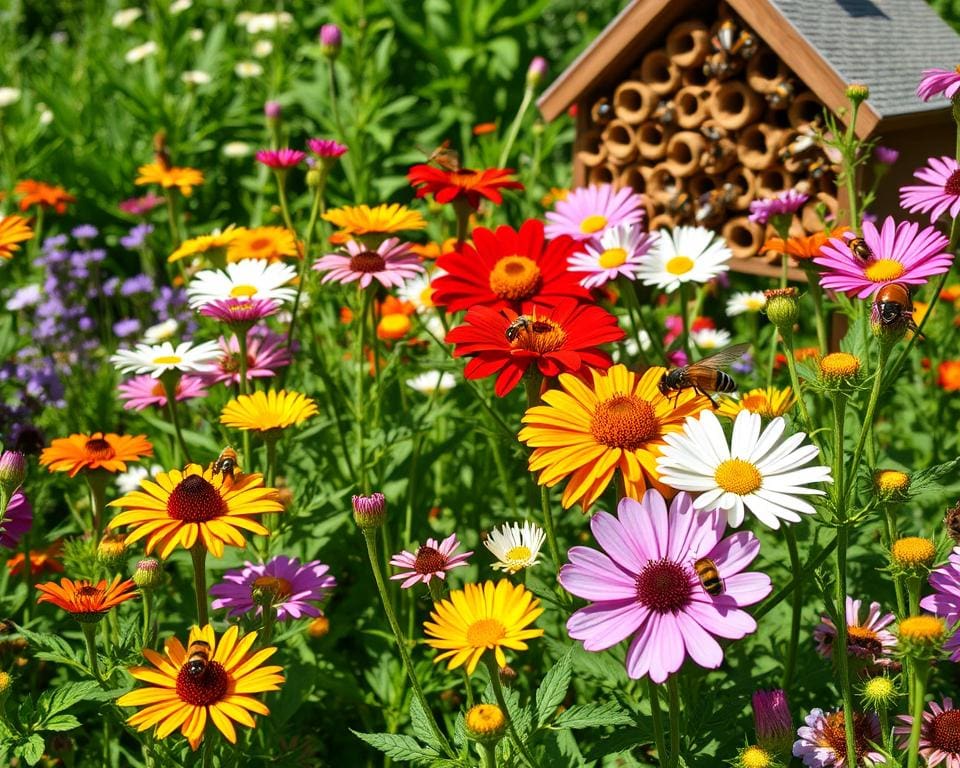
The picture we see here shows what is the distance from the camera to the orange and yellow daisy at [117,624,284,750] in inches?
46.1

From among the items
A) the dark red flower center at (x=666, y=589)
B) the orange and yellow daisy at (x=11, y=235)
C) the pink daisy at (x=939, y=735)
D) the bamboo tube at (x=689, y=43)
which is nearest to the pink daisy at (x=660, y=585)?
the dark red flower center at (x=666, y=589)

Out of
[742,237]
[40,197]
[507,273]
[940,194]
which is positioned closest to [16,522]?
[507,273]

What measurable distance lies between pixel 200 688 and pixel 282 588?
34 cm

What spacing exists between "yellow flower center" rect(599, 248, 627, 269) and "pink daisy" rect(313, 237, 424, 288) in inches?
13.2

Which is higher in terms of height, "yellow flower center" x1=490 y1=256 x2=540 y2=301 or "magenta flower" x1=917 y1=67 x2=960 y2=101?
"magenta flower" x1=917 y1=67 x2=960 y2=101

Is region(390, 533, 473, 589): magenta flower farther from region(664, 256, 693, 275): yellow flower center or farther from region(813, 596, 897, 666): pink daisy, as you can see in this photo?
region(664, 256, 693, 275): yellow flower center

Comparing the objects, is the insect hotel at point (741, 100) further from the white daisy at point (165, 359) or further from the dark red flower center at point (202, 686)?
the dark red flower center at point (202, 686)

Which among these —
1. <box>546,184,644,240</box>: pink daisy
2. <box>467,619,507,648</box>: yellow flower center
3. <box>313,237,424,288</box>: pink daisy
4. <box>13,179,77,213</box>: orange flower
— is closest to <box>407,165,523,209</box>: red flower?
<box>313,237,424,288</box>: pink daisy

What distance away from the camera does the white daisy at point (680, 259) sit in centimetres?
186

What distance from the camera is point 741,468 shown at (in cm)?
117

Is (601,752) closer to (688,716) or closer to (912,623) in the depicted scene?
(688,716)

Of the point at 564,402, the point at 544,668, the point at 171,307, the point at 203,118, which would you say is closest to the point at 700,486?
the point at 564,402

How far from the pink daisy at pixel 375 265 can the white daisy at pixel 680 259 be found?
430 millimetres

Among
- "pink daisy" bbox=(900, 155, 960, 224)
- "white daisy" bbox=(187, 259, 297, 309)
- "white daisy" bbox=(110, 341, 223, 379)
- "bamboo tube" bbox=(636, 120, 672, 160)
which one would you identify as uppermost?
"bamboo tube" bbox=(636, 120, 672, 160)
